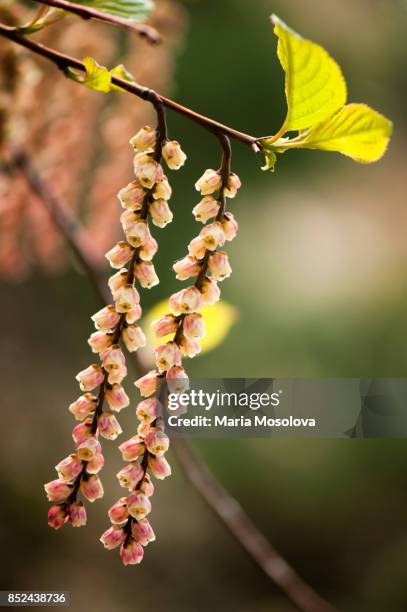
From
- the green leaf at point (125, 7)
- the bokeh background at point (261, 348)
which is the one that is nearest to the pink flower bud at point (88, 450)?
the green leaf at point (125, 7)

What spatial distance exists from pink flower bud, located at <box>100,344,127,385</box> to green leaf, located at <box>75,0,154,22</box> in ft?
0.63

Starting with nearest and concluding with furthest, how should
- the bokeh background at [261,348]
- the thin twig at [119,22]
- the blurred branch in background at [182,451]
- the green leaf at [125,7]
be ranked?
the thin twig at [119,22], the green leaf at [125,7], the blurred branch in background at [182,451], the bokeh background at [261,348]

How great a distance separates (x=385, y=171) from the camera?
178cm

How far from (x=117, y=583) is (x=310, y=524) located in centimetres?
49

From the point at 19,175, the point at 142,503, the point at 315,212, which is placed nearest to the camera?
the point at 142,503

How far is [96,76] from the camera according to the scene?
282 millimetres

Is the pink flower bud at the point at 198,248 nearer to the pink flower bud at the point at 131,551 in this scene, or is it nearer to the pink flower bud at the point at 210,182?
the pink flower bud at the point at 210,182

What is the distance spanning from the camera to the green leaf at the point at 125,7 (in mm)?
349

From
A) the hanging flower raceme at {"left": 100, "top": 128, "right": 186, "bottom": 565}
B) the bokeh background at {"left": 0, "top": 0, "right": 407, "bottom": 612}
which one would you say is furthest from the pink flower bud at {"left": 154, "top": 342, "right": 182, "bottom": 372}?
the bokeh background at {"left": 0, "top": 0, "right": 407, "bottom": 612}

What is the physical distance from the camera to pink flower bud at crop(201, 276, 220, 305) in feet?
0.90

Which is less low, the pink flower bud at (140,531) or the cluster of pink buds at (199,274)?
the cluster of pink buds at (199,274)

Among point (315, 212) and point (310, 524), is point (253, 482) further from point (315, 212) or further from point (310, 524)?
point (315, 212)

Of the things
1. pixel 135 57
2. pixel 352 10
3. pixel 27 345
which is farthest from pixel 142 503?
pixel 352 10

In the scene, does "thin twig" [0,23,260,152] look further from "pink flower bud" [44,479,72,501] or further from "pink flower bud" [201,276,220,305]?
"pink flower bud" [44,479,72,501]
